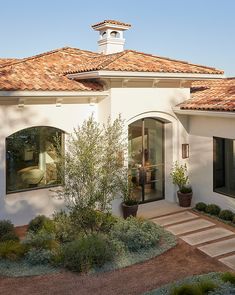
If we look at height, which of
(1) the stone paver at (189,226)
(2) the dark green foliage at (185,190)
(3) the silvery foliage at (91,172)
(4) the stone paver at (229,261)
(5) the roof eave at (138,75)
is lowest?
(4) the stone paver at (229,261)

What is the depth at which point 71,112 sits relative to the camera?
13.5 meters

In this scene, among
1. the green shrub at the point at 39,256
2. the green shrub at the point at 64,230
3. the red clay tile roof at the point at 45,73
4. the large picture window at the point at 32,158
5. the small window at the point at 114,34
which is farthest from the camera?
the small window at the point at 114,34

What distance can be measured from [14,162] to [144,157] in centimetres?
486

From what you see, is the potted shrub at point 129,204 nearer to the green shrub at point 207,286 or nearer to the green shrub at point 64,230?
the green shrub at point 64,230

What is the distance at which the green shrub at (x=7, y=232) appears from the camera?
10953 millimetres

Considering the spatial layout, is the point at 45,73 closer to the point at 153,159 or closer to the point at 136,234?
the point at 153,159

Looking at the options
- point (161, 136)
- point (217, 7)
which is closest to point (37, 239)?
point (161, 136)

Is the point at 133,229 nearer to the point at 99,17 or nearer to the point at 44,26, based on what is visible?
the point at 44,26

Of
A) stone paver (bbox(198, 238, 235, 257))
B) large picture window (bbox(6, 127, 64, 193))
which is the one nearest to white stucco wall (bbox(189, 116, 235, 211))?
stone paver (bbox(198, 238, 235, 257))

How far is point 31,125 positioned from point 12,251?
14.2 ft

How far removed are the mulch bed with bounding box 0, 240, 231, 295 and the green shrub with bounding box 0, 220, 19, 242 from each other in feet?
6.04

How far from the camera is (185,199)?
48.5ft

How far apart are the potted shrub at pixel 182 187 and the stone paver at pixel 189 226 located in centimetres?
142

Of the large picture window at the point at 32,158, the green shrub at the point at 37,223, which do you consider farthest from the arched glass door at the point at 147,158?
the green shrub at the point at 37,223
